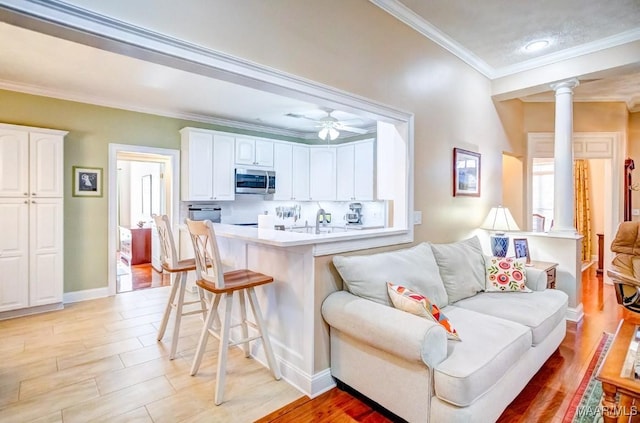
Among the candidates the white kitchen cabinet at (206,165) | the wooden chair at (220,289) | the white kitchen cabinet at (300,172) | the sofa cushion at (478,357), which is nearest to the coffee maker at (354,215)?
the white kitchen cabinet at (300,172)

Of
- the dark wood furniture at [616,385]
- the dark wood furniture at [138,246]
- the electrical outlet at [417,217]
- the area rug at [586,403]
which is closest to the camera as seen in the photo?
the dark wood furniture at [616,385]

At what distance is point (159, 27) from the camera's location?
5.39ft

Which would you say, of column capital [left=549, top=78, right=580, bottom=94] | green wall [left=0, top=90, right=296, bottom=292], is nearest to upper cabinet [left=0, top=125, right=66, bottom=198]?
green wall [left=0, top=90, right=296, bottom=292]

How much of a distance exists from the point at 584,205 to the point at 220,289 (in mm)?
7402

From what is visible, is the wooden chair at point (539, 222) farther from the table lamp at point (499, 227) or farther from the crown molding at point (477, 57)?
the crown molding at point (477, 57)

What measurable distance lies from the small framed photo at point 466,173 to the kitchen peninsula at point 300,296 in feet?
5.05

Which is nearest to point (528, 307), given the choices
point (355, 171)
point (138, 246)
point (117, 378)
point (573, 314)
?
point (573, 314)

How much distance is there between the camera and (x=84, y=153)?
4.30 metres

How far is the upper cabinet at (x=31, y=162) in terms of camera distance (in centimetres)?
352

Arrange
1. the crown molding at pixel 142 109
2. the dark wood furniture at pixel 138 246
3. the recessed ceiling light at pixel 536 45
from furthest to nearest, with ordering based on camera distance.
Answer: the dark wood furniture at pixel 138 246 → the crown molding at pixel 142 109 → the recessed ceiling light at pixel 536 45

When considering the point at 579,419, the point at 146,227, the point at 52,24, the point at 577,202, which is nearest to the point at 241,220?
the point at 146,227

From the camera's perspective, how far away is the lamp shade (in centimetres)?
371

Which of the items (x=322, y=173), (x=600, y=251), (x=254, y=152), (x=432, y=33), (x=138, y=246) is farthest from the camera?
(x=138, y=246)

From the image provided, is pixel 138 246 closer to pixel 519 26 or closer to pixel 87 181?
pixel 87 181
